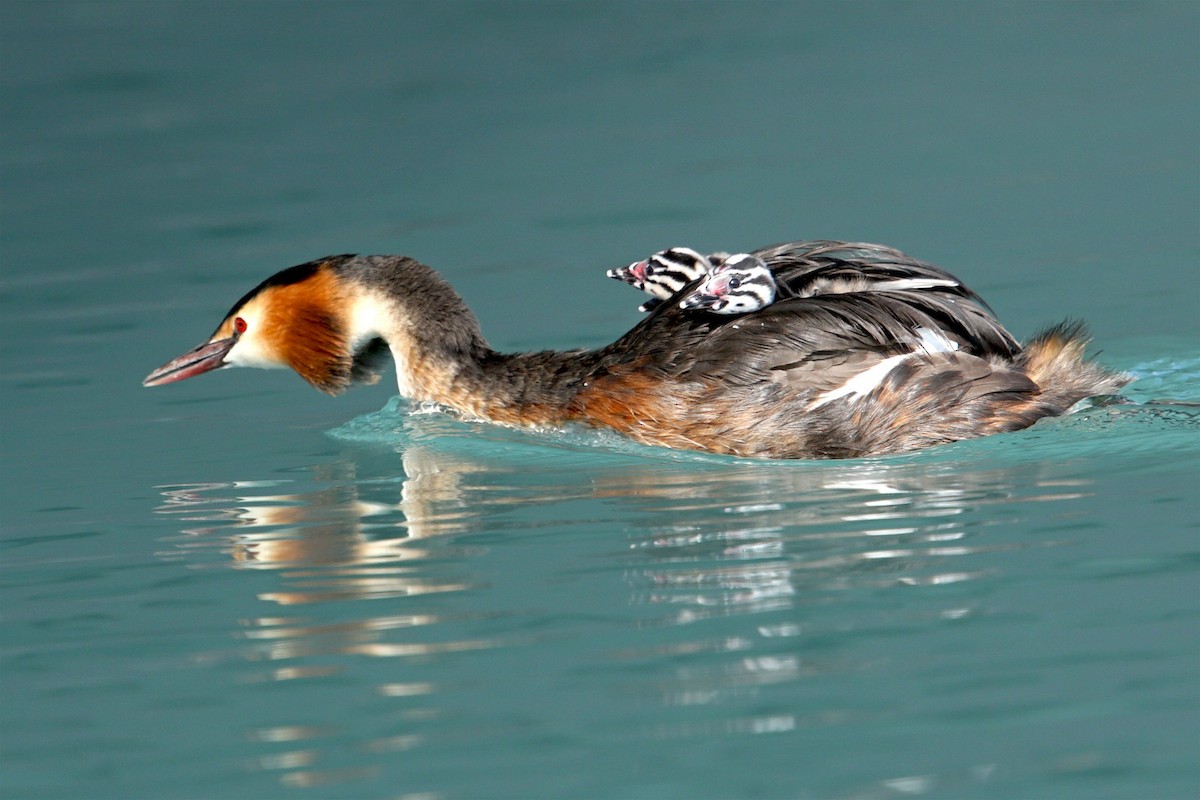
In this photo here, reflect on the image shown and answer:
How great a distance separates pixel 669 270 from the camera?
8.32 m

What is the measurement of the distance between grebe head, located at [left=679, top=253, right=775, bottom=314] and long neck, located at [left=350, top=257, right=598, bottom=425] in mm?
584

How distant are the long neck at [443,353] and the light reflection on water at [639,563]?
398 mm

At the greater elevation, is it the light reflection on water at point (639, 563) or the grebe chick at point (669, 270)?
the grebe chick at point (669, 270)

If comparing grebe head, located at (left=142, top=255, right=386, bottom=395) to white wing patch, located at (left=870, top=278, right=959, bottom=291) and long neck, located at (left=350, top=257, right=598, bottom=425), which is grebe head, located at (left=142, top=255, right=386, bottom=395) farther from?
white wing patch, located at (left=870, top=278, right=959, bottom=291)

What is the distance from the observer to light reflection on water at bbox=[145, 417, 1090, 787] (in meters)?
4.61

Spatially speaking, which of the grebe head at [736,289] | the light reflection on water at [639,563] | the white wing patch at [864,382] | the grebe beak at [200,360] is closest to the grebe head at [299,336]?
the grebe beak at [200,360]

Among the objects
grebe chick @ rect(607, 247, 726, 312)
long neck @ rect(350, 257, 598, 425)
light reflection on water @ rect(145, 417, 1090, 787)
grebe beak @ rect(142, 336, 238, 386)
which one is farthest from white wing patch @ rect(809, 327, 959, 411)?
grebe beak @ rect(142, 336, 238, 386)

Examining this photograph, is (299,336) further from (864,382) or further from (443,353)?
(864,382)

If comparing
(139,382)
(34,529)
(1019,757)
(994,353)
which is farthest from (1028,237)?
(1019,757)

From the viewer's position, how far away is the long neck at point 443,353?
785 cm

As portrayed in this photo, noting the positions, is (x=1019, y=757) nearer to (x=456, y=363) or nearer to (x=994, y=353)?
(x=994, y=353)

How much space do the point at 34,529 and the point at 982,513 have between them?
129 inches

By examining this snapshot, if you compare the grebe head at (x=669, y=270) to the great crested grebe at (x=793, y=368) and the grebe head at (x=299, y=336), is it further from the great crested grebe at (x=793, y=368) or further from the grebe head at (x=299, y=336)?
the grebe head at (x=299, y=336)

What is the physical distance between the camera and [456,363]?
8.09 meters
